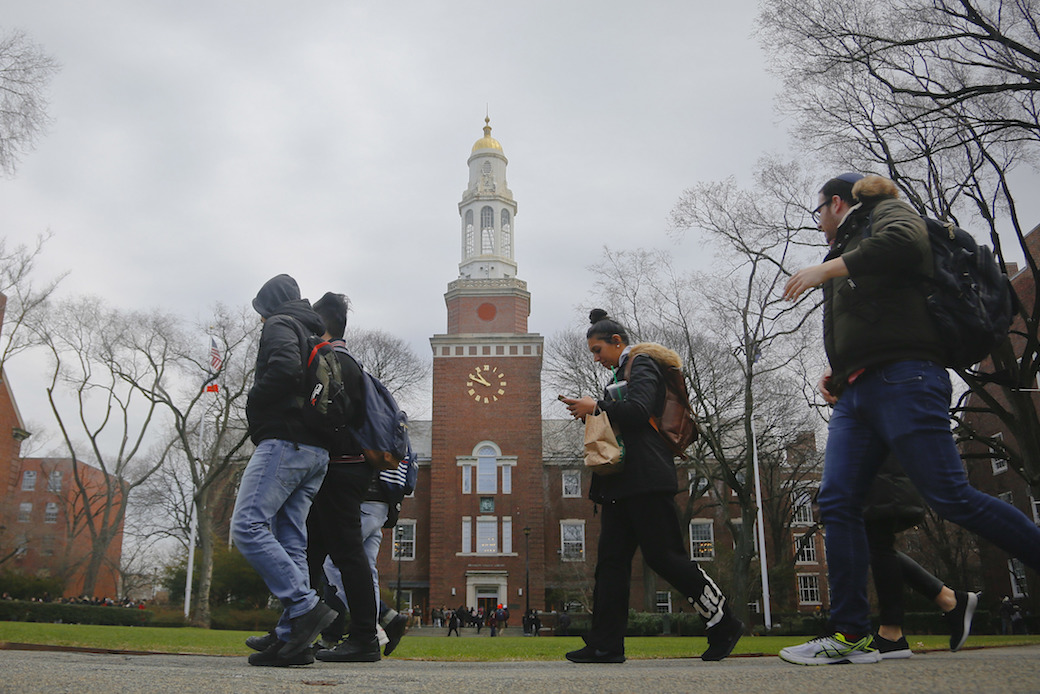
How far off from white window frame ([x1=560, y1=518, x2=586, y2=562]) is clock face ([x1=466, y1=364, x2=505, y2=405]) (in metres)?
8.98

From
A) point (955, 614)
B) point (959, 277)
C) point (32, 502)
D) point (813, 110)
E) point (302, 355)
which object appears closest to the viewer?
point (959, 277)

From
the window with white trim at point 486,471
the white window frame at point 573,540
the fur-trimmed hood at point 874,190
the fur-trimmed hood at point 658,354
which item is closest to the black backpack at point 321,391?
the fur-trimmed hood at point 658,354

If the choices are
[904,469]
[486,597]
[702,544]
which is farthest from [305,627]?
[702,544]

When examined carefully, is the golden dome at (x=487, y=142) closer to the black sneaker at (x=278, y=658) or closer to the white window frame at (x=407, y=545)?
the white window frame at (x=407, y=545)

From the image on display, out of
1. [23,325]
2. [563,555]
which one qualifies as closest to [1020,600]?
[563,555]

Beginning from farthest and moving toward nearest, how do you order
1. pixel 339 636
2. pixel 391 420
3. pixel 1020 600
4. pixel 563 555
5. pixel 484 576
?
pixel 563 555 → pixel 484 576 → pixel 1020 600 → pixel 339 636 → pixel 391 420

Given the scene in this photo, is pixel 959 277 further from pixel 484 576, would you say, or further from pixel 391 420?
pixel 484 576

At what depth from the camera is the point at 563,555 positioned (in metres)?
47.7

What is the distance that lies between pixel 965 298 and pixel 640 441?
1890mm

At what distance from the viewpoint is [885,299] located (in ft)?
12.3

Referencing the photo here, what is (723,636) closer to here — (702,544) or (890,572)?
(890,572)

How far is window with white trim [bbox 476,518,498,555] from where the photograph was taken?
44375 millimetres

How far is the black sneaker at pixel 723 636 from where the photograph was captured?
4.69m

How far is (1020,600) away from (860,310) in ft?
110
